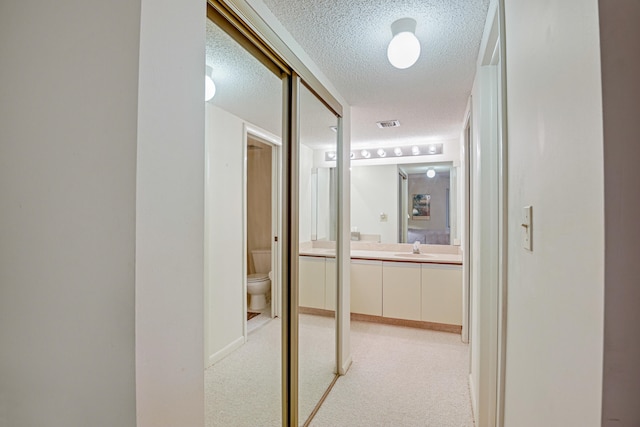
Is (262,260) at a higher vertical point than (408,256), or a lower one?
higher

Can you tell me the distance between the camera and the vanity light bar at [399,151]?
3861 mm

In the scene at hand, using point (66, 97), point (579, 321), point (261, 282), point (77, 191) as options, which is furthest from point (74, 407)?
point (579, 321)

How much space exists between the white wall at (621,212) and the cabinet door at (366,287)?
124 inches

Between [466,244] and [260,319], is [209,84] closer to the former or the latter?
[260,319]

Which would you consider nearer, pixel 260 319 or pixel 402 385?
pixel 260 319

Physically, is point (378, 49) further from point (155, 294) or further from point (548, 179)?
point (155, 294)

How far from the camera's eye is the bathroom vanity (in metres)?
3.29

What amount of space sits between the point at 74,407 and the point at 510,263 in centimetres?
136

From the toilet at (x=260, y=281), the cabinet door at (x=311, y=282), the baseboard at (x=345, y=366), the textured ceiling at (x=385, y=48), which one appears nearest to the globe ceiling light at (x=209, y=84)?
the textured ceiling at (x=385, y=48)

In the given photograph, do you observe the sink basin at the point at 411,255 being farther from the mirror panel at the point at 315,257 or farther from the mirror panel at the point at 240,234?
the mirror panel at the point at 240,234

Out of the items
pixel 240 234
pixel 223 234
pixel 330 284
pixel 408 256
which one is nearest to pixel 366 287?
pixel 408 256

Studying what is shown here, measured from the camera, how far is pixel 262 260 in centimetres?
176

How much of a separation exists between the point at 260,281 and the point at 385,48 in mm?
1569

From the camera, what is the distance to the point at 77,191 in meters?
0.78
